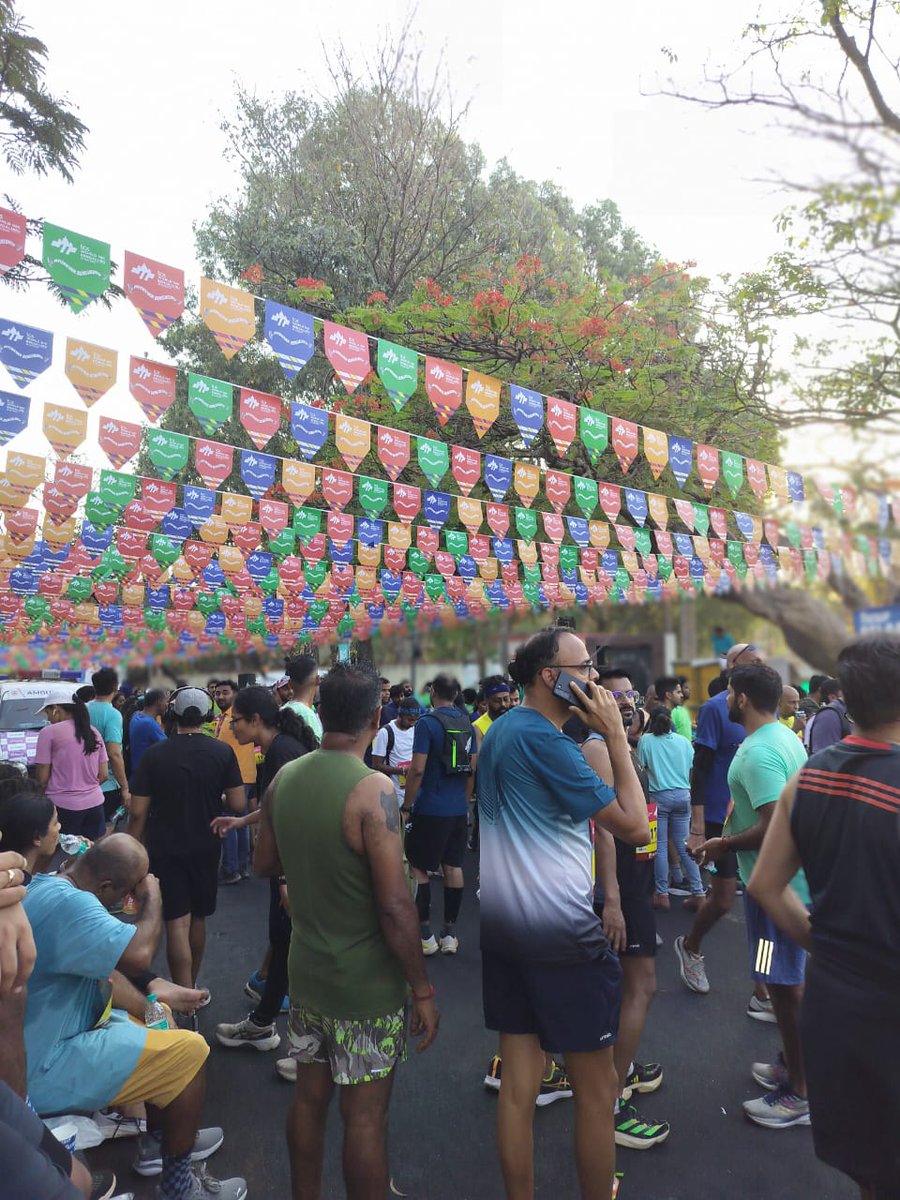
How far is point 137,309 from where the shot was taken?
5.50 meters

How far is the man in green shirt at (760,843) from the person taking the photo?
3383 millimetres

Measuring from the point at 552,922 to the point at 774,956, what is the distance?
148cm

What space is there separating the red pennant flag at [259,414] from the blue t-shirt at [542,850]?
5506 mm

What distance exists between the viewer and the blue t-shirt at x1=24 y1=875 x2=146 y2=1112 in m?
2.52

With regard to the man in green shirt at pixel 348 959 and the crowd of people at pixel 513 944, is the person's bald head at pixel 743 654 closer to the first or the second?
the crowd of people at pixel 513 944

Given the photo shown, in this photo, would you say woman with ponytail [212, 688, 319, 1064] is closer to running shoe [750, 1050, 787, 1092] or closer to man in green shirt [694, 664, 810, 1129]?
man in green shirt [694, 664, 810, 1129]

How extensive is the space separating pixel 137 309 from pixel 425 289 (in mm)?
6325

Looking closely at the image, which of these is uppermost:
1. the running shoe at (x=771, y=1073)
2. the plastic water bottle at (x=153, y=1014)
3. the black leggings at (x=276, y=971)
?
the plastic water bottle at (x=153, y=1014)

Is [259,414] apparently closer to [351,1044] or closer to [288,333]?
[288,333]

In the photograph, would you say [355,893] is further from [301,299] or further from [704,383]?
[301,299]

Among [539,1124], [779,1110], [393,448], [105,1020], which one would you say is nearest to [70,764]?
[105,1020]

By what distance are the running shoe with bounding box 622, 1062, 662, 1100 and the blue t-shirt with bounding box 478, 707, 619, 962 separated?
5.19 ft

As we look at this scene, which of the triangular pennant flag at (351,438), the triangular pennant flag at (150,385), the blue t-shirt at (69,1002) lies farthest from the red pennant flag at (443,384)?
the blue t-shirt at (69,1002)

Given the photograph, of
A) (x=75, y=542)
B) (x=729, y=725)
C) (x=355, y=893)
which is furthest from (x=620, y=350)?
(x=75, y=542)
